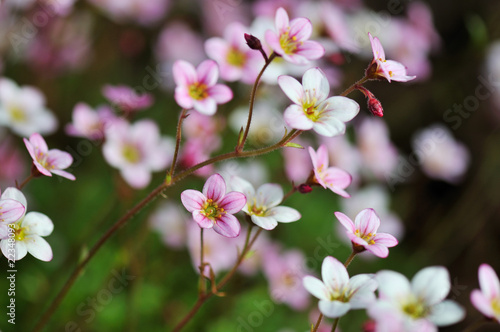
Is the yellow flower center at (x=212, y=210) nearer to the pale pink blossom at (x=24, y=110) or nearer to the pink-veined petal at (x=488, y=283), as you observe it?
the pink-veined petal at (x=488, y=283)

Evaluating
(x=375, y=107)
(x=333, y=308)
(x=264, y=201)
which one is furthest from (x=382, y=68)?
(x=333, y=308)

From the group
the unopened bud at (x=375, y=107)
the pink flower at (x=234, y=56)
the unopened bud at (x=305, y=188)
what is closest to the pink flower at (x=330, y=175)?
the unopened bud at (x=305, y=188)

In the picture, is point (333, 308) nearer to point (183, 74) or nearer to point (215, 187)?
point (215, 187)

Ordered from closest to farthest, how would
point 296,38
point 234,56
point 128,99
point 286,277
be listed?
1. point 296,38
2. point 128,99
3. point 234,56
4. point 286,277

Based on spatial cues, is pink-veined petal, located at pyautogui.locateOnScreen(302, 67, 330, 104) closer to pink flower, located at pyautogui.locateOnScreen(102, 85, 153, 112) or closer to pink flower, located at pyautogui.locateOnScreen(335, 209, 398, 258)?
pink flower, located at pyautogui.locateOnScreen(335, 209, 398, 258)

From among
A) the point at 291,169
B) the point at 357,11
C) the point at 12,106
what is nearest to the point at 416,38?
the point at 357,11

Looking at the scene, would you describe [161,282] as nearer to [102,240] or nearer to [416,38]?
[102,240]
